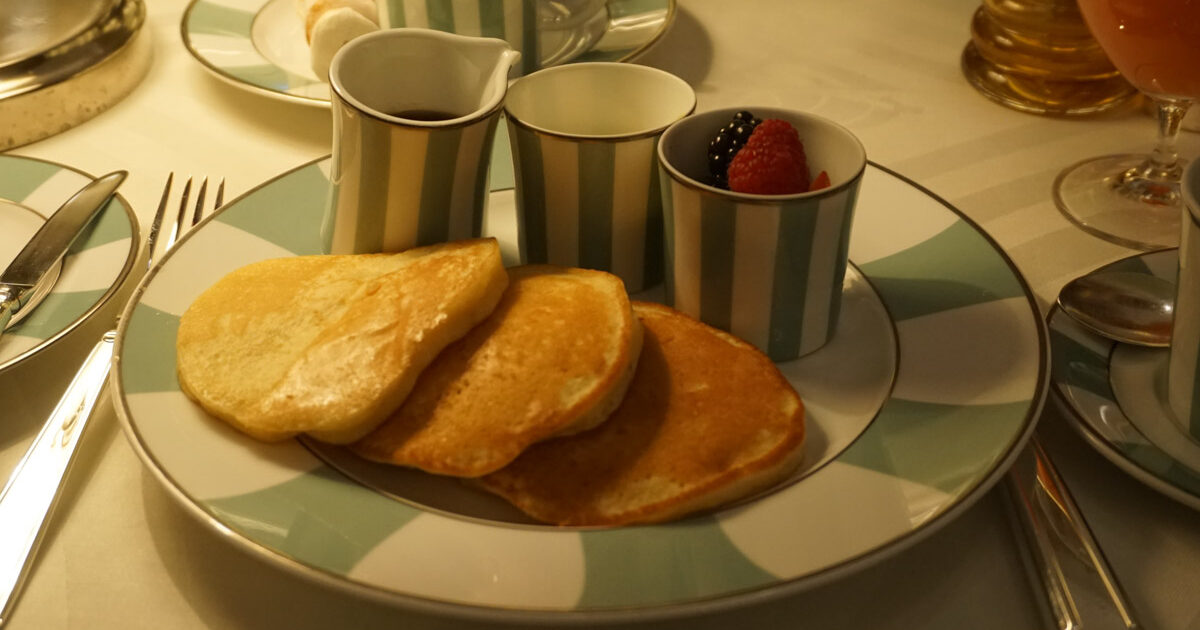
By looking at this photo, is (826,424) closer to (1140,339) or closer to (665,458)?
(665,458)

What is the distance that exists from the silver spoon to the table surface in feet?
0.33

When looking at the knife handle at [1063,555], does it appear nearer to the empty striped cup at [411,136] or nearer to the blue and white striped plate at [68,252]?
Answer: the empty striped cup at [411,136]

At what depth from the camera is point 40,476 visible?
845mm

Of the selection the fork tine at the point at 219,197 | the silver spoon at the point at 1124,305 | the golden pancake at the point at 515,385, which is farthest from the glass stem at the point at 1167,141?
the fork tine at the point at 219,197

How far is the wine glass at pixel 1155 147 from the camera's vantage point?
3.56ft

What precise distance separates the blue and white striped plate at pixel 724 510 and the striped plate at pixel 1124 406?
0.12 feet

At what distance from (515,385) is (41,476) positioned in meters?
0.42

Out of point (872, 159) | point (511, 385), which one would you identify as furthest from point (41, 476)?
point (872, 159)

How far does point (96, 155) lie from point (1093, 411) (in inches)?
→ 53.3

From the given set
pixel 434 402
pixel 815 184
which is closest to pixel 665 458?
pixel 434 402

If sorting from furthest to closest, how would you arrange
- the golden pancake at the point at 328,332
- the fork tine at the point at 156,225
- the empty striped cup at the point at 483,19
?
the empty striped cup at the point at 483,19 → the fork tine at the point at 156,225 → the golden pancake at the point at 328,332

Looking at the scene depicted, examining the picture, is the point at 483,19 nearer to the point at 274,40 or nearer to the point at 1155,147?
the point at 274,40

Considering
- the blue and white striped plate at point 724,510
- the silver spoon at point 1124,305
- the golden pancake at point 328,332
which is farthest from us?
the silver spoon at point 1124,305

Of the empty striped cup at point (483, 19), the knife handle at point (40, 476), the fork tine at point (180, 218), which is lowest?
the knife handle at point (40, 476)
